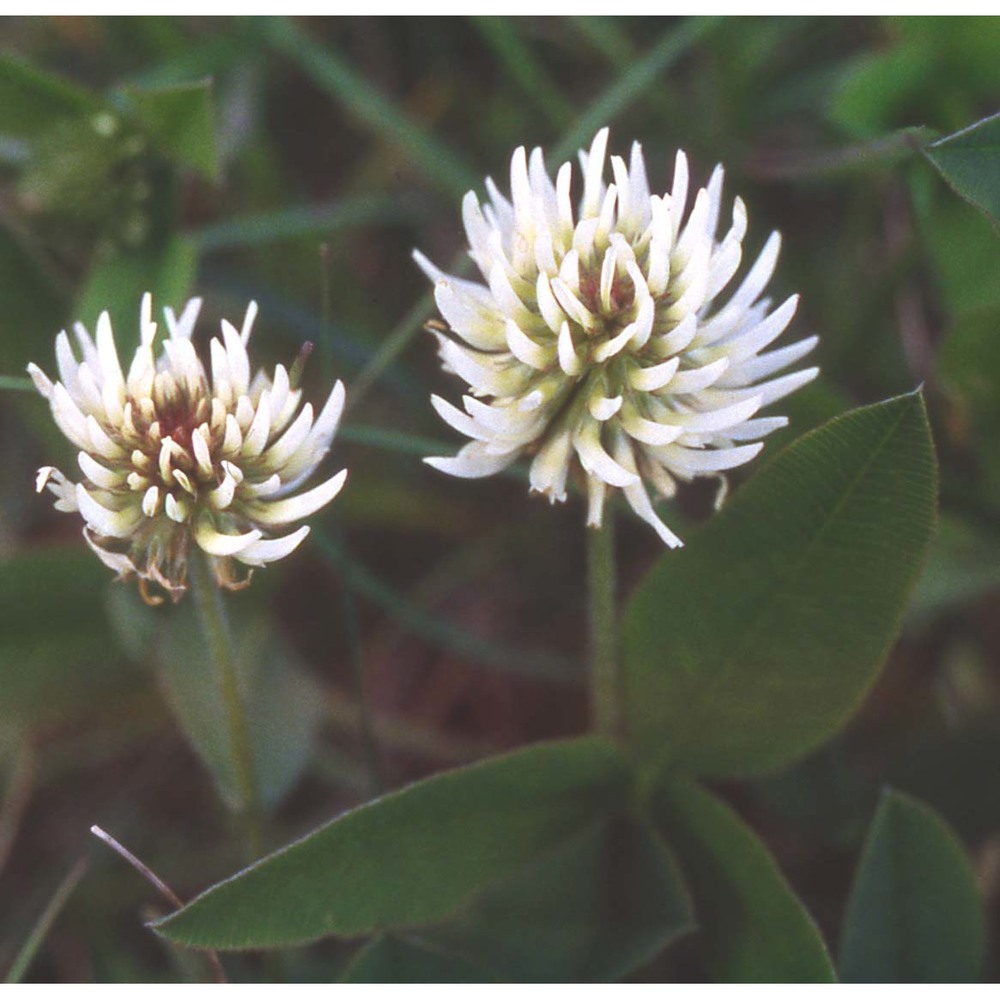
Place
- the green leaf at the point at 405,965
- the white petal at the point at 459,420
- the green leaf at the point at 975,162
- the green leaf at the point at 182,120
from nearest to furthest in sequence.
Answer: the white petal at the point at 459,420 < the green leaf at the point at 975,162 < the green leaf at the point at 405,965 < the green leaf at the point at 182,120

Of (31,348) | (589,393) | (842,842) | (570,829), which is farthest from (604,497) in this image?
(31,348)

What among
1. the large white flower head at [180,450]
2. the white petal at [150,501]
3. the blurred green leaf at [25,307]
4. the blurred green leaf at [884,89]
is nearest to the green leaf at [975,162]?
the blurred green leaf at [884,89]

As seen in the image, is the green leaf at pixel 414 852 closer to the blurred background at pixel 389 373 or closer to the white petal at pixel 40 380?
the blurred background at pixel 389 373

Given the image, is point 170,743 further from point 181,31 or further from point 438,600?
point 181,31

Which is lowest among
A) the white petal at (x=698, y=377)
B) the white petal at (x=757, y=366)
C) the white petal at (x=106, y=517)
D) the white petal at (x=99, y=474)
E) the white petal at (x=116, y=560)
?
the white petal at (x=116, y=560)

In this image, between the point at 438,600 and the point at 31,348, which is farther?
the point at 438,600
